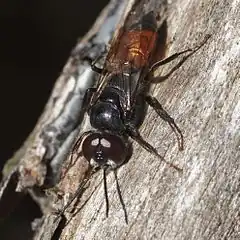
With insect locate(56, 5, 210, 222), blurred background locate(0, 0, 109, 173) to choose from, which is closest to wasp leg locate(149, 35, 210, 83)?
insect locate(56, 5, 210, 222)

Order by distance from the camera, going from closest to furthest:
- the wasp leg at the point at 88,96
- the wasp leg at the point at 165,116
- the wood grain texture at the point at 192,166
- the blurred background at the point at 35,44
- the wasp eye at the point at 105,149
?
the wood grain texture at the point at 192,166 → the wasp leg at the point at 165,116 → the wasp eye at the point at 105,149 → the wasp leg at the point at 88,96 → the blurred background at the point at 35,44

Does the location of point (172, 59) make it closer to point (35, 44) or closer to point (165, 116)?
point (165, 116)

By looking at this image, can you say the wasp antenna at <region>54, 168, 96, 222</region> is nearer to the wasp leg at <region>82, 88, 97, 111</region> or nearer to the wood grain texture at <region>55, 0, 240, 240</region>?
the wood grain texture at <region>55, 0, 240, 240</region>

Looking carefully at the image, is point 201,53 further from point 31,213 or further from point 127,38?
point 31,213

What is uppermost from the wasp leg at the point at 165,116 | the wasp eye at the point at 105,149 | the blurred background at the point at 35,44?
the wasp leg at the point at 165,116

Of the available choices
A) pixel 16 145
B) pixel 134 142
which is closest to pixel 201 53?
pixel 134 142

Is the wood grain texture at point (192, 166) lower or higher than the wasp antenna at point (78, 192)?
higher

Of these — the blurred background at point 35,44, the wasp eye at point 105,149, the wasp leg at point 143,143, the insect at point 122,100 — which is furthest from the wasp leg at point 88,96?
the blurred background at point 35,44

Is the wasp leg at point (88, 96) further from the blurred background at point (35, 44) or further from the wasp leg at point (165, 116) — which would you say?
the blurred background at point (35, 44)
